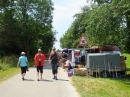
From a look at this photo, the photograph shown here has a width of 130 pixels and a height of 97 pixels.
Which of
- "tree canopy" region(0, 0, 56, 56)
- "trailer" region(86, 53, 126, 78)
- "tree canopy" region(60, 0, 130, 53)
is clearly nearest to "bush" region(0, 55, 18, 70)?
"tree canopy" region(0, 0, 56, 56)

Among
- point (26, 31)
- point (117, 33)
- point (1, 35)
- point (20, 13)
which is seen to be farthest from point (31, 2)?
point (117, 33)

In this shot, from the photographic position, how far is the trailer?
1714cm

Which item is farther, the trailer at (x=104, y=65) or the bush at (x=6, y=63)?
the bush at (x=6, y=63)

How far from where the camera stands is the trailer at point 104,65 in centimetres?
1714

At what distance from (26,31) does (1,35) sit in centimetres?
512

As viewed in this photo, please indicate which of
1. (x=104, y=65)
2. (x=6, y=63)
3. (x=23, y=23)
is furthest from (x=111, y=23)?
(x=23, y=23)

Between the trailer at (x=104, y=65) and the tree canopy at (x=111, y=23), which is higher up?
the tree canopy at (x=111, y=23)

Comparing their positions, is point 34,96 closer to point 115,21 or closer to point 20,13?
point 115,21

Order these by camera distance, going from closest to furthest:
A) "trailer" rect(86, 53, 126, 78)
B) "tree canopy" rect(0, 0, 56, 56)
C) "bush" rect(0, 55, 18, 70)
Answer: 1. "trailer" rect(86, 53, 126, 78)
2. "bush" rect(0, 55, 18, 70)
3. "tree canopy" rect(0, 0, 56, 56)

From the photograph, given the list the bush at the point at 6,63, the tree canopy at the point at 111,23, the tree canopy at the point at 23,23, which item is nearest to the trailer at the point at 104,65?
the tree canopy at the point at 111,23

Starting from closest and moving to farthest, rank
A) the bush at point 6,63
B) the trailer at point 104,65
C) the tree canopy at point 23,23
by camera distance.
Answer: the trailer at point 104,65, the bush at point 6,63, the tree canopy at point 23,23

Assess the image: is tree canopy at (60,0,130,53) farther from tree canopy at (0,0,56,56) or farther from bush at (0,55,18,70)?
tree canopy at (0,0,56,56)

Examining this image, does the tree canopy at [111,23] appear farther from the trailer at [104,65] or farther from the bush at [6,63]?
the bush at [6,63]

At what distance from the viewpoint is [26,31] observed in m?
43.3
